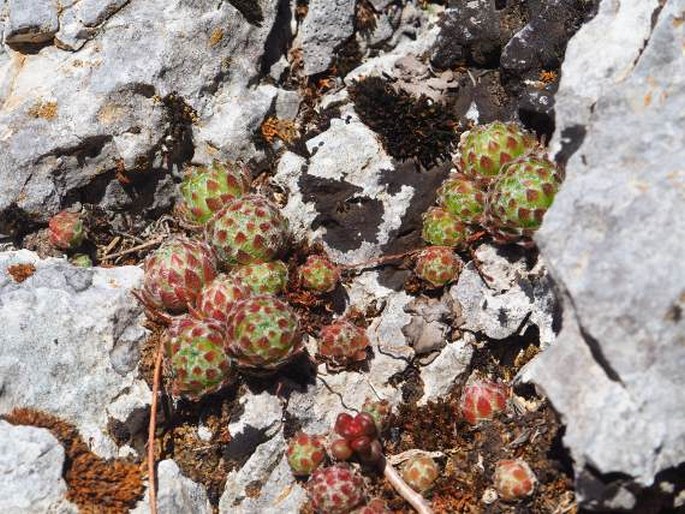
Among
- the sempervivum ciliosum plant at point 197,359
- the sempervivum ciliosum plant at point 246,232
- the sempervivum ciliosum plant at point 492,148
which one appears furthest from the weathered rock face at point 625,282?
the sempervivum ciliosum plant at point 197,359

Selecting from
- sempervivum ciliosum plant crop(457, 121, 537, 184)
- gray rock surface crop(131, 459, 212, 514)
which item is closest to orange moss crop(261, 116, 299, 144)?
sempervivum ciliosum plant crop(457, 121, 537, 184)

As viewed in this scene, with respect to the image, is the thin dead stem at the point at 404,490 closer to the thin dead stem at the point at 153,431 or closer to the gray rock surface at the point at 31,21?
the thin dead stem at the point at 153,431

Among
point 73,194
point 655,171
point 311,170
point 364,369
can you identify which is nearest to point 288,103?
point 311,170

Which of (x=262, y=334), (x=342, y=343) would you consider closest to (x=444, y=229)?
(x=342, y=343)

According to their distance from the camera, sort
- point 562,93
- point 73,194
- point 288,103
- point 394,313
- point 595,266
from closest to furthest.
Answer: point 595,266 < point 562,93 < point 394,313 < point 73,194 < point 288,103

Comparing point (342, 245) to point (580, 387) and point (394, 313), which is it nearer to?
point (394, 313)

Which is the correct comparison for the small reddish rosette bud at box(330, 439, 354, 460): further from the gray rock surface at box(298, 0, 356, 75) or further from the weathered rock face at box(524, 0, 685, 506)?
the gray rock surface at box(298, 0, 356, 75)

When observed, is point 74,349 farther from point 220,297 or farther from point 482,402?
point 482,402
